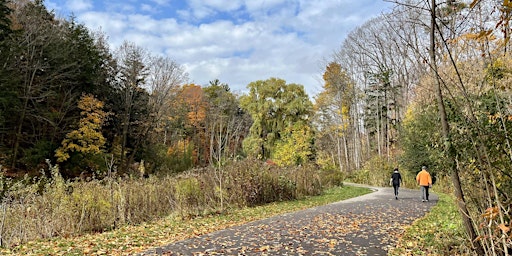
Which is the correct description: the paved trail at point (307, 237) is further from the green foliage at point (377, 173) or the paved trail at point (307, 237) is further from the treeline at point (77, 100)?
the green foliage at point (377, 173)

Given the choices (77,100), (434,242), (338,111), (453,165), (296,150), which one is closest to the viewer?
(453,165)

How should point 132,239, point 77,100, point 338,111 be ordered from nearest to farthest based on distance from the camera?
point 132,239
point 77,100
point 338,111

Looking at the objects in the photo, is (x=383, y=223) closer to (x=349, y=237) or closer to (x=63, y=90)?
Result: (x=349, y=237)

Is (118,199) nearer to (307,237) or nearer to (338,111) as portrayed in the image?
(307,237)

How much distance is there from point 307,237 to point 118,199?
5.92 m

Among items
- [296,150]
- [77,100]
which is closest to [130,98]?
[77,100]

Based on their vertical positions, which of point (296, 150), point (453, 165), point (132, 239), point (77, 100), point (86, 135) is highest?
point (77, 100)

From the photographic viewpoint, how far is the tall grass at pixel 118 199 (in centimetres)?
848

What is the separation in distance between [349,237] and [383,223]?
2.15 meters

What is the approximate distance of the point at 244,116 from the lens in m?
40.2

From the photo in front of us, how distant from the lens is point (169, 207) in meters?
11.2

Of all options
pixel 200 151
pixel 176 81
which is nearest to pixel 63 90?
pixel 176 81

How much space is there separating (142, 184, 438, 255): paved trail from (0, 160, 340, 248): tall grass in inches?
133

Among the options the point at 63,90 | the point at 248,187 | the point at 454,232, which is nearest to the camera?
the point at 454,232
